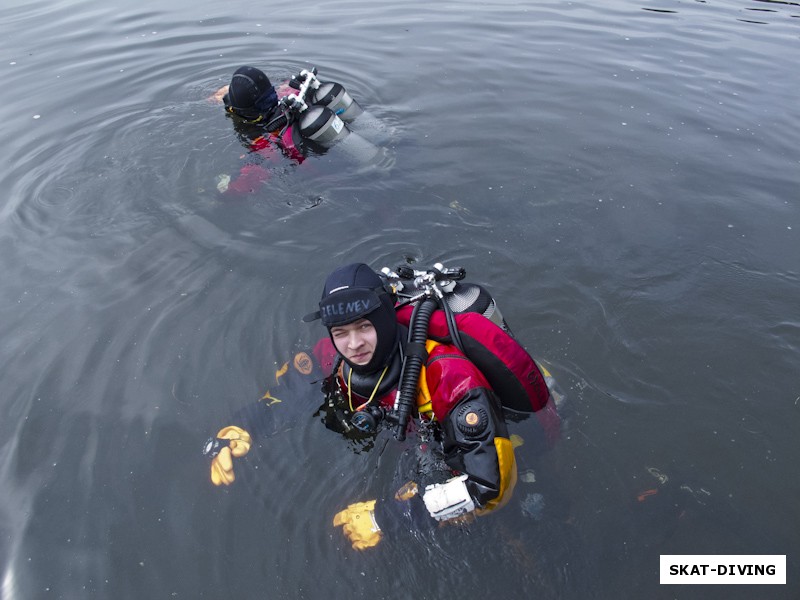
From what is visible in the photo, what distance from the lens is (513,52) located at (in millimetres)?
10648

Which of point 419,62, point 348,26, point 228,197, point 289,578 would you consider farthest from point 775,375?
point 348,26

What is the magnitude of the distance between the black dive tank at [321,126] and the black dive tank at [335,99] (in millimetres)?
577

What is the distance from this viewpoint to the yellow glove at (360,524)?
3366 millimetres

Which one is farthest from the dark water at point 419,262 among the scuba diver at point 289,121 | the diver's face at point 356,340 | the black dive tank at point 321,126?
the diver's face at point 356,340

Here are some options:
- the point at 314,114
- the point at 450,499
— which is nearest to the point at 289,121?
the point at 314,114

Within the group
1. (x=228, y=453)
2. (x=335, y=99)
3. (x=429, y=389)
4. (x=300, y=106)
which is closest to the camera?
(x=429, y=389)

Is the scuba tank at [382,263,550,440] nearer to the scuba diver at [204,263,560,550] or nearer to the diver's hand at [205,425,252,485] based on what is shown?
the scuba diver at [204,263,560,550]

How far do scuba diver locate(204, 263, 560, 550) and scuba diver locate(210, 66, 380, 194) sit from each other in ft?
11.2

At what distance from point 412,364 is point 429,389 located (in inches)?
7.2

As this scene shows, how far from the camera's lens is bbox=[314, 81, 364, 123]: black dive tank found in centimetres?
744

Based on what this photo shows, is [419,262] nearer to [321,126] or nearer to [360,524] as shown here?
[321,126]

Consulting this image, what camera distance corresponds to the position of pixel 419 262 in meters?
5.83

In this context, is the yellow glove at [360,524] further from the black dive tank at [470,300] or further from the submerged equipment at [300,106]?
the submerged equipment at [300,106]

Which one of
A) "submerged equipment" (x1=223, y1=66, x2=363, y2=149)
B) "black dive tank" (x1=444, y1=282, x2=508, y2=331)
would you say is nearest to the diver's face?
"black dive tank" (x1=444, y1=282, x2=508, y2=331)
